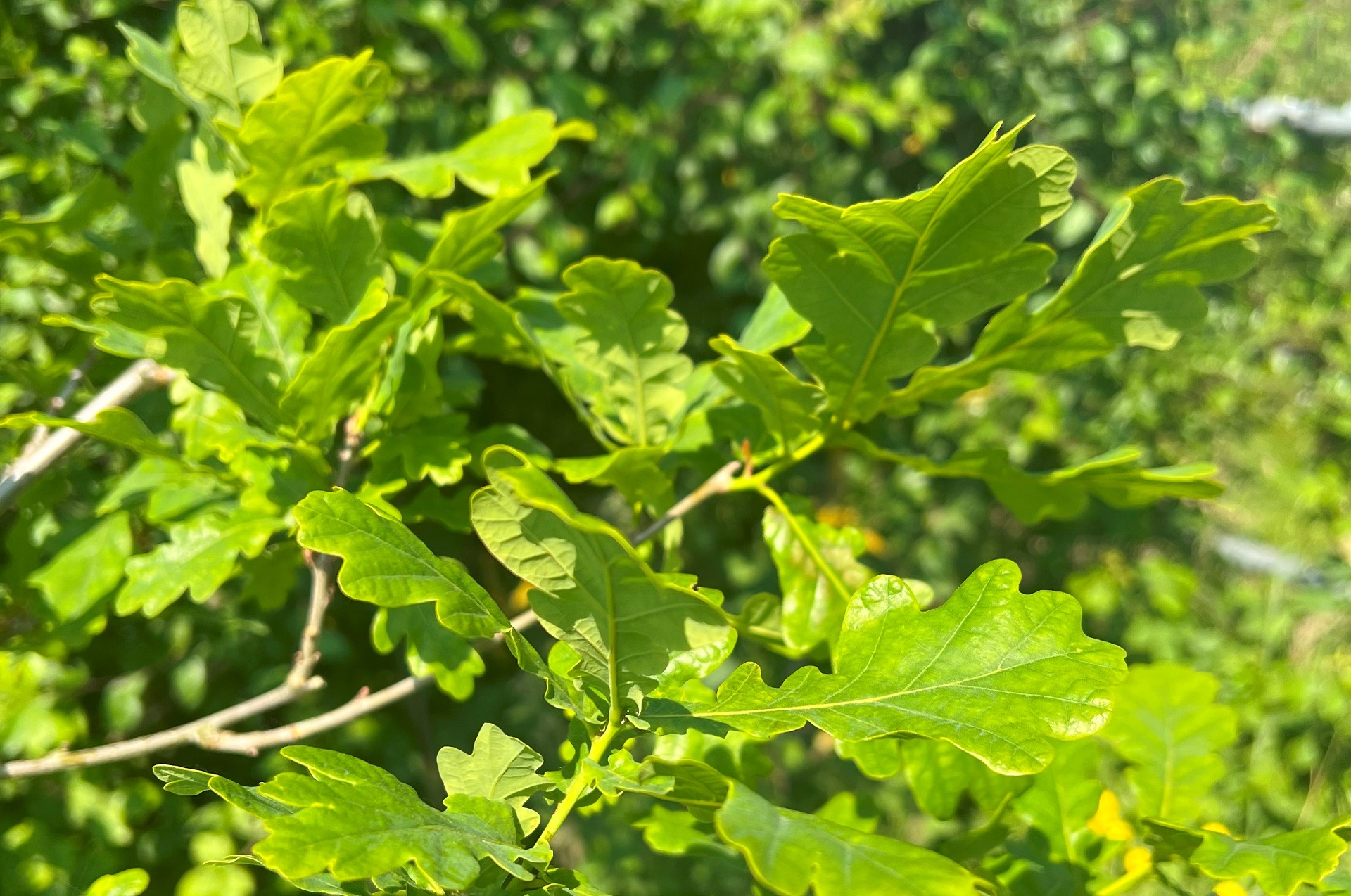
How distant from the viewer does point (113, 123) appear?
1.36 metres

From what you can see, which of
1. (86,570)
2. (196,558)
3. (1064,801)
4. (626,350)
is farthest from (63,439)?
(1064,801)

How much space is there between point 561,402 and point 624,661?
1.91 meters

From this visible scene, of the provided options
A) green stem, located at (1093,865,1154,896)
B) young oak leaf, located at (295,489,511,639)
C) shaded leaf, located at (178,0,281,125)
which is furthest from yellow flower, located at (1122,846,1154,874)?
shaded leaf, located at (178,0,281,125)

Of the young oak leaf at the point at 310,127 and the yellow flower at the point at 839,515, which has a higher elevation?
the young oak leaf at the point at 310,127

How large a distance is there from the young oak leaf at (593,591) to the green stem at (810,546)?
0.17m

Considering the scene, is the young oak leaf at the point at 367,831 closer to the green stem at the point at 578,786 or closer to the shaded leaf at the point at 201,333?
the green stem at the point at 578,786

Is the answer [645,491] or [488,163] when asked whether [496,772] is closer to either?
[645,491]

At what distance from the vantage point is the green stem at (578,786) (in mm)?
469

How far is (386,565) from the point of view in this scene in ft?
1.52

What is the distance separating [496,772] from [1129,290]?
0.46 m

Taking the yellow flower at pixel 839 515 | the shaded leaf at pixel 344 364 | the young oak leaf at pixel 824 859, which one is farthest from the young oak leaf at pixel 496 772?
the yellow flower at pixel 839 515

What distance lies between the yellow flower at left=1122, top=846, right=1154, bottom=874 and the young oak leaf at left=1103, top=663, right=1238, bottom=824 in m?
0.03

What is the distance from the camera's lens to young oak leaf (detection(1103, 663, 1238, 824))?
0.73m

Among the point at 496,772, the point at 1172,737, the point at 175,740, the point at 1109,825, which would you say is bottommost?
the point at 1109,825
